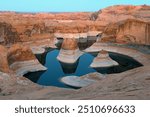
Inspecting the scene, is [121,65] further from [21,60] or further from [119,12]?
[119,12]

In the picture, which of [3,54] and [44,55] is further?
[44,55]

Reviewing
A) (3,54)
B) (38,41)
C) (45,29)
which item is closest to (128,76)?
(3,54)

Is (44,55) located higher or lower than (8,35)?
lower

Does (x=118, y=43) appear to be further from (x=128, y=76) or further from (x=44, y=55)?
(x=128, y=76)

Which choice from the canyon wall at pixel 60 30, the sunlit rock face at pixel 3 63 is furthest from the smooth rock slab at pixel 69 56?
the sunlit rock face at pixel 3 63

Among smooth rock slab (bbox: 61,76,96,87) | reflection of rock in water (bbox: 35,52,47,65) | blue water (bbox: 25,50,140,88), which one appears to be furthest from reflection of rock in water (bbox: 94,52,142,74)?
reflection of rock in water (bbox: 35,52,47,65)

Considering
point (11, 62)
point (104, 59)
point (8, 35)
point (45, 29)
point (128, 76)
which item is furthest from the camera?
point (45, 29)
